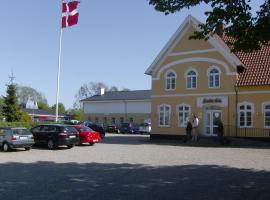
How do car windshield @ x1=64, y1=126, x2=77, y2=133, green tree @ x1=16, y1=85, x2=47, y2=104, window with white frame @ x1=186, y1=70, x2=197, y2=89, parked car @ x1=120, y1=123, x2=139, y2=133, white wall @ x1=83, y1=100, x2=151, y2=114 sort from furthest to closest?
green tree @ x1=16, y1=85, x2=47, y2=104 < white wall @ x1=83, y1=100, x2=151, y2=114 < parked car @ x1=120, y1=123, x2=139, y2=133 < window with white frame @ x1=186, y1=70, x2=197, y2=89 < car windshield @ x1=64, y1=126, x2=77, y2=133

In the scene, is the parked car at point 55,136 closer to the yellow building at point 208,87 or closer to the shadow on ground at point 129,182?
the shadow on ground at point 129,182

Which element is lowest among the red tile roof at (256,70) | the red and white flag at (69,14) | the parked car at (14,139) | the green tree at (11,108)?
the parked car at (14,139)

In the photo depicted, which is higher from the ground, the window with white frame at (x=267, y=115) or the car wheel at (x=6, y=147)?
the window with white frame at (x=267, y=115)

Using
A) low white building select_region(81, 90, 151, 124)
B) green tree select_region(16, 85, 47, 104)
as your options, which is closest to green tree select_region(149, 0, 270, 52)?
low white building select_region(81, 90, 151, 124)

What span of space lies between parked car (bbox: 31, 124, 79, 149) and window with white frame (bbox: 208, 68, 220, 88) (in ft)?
41.2

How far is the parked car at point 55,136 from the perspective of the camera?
85.7ft

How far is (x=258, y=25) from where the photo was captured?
1223cm

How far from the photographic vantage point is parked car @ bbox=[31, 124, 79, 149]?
26.1 metres

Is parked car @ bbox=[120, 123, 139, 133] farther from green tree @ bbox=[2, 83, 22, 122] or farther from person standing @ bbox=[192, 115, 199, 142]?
person standing @ bbox=[192, 115, 199, 142]

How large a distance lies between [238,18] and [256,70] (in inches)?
848

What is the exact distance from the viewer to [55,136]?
2620 cm

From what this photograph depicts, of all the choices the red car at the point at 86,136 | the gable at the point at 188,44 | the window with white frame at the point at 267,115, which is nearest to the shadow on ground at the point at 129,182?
the red car at the point at 86,136

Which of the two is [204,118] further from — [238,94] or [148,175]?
[148,175]

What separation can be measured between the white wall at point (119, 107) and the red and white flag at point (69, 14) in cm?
3056
